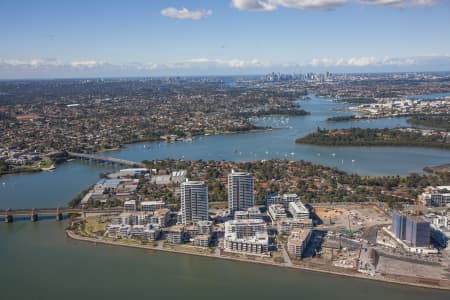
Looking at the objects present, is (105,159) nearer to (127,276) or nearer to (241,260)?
(127,276)

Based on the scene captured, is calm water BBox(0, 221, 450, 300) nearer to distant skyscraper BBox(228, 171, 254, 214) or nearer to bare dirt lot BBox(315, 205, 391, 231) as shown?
distant skyscraper BBox(228, 171, 254, 214)

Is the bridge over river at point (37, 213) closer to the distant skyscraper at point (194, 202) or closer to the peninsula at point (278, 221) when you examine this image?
the peninsula at point (278, 221)

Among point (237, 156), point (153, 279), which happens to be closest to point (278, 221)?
point (153, 279)

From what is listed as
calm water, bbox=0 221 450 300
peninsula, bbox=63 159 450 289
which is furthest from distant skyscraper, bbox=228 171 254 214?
calm water, bbox=0 221 450 300

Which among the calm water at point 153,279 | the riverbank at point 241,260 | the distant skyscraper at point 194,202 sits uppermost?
the distant skyscraper at point 194,202

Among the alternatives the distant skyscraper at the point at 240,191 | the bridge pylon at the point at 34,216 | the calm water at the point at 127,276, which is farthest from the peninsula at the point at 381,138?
the bridge pylon at the point at 34,216

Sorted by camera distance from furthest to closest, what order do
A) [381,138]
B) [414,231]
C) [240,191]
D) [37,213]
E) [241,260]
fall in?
1. [381,138]
2. [37,213]
3. [240,191]
4. [414,231]
5. [241,260]

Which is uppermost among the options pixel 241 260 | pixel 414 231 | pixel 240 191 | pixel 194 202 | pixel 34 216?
pixel 240 191
